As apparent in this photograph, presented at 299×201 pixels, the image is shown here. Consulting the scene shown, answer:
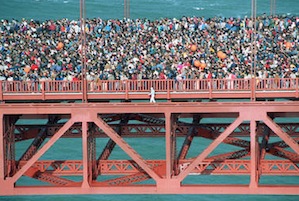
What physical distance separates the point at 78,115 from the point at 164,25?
509 inches

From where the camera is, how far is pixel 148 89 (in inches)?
2052

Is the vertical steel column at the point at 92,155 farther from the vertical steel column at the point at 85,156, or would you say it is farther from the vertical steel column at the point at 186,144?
the vertical steel column at the point at 186,144

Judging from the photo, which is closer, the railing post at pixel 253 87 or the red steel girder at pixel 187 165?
the railing post at pixel 253 87

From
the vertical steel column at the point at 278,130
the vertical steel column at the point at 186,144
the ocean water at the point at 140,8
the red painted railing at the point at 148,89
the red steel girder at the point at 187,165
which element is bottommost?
the red steel girder at the point at 187,165

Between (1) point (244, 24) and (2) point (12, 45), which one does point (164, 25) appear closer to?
(1) point (244, 24)

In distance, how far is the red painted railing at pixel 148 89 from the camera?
51.9 meters

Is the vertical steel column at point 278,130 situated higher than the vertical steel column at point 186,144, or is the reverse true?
the vertical steel column at point 278,130

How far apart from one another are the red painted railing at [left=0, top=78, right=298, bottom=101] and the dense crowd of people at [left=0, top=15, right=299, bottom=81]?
0.61m

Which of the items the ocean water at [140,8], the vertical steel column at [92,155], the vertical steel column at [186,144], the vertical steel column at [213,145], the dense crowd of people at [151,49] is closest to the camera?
the vertical steel column at [213,145]

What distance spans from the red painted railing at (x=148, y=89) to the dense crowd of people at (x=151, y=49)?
0.61 metres

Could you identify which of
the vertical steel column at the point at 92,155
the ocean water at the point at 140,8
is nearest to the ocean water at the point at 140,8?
the ocean water at the point at 140,8

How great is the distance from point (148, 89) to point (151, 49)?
602cm

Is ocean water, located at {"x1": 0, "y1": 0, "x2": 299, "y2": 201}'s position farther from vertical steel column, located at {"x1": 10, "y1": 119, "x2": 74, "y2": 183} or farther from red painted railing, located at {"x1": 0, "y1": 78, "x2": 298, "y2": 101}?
vertical steel column, located at {"x1": 10, "y1": 119, "x2": 74, "y2": 183}

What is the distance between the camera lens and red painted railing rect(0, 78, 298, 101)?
51.9m
